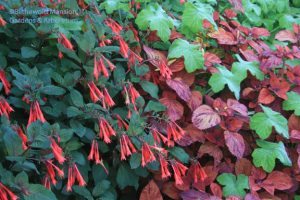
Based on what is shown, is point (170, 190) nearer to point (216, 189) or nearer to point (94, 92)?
point (216, 189)

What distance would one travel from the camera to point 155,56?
1965mm

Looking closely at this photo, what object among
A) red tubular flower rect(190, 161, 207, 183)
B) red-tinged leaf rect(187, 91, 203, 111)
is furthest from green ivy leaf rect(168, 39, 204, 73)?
red tubular flower rect(190, 161, 207, 183)

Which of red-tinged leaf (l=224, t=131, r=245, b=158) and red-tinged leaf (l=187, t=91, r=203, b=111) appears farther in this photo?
red-tinged leaf (l=187, t=91, r=203, b=111)

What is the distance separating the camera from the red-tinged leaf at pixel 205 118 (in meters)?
1.81

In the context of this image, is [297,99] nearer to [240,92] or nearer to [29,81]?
[240,92]

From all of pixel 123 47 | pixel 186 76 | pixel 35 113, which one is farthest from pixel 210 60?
pixel 35 113

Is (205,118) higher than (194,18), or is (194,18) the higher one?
(194,18)

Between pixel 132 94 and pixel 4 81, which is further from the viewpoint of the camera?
pixel 132 94

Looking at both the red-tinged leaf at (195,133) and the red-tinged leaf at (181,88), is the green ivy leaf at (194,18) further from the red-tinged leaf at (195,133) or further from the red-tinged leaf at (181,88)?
the red-tinged leaf at (195,133)

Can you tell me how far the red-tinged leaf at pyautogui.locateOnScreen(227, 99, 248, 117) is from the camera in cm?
190

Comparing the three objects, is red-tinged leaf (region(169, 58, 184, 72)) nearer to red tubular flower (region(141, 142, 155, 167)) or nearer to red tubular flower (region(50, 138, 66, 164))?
red tubular flower (region(141, 142, 155, 167))

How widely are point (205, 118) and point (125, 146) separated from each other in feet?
1.56

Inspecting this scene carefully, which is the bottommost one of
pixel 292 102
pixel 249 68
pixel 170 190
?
pixel 170 190

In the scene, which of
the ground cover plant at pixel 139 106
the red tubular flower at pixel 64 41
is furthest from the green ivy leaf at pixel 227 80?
the red tubular flower at pixel 64 41
